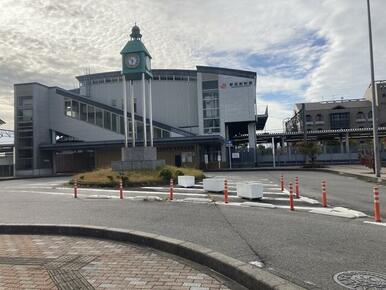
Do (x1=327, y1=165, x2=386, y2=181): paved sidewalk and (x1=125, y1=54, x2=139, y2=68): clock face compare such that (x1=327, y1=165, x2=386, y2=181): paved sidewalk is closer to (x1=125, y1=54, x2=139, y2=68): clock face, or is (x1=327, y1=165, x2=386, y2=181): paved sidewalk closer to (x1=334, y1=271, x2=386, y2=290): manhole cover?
(x1=125, y1=54, x2=139, y2=68): clock face

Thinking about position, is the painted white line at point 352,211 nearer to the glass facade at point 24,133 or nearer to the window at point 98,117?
the window at point 98,117

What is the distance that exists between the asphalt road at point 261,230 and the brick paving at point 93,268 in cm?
111

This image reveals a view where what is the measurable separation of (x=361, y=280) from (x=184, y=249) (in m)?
2.84

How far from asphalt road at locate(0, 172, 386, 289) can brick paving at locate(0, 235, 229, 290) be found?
111cm

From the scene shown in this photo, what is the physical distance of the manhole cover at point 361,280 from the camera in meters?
4.88

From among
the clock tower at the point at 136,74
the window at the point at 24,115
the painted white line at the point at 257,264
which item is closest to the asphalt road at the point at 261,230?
the painted white line at the point at 257,264

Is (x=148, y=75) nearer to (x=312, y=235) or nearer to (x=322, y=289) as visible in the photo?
(x=312, y=235)

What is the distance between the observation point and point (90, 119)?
5422 centimetres

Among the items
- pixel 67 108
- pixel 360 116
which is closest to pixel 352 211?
pixel 67 108

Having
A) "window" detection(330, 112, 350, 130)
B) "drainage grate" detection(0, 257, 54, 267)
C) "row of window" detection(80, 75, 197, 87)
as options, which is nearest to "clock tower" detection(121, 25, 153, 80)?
→ "drainage grate" detection(0, 257, 54, 267)

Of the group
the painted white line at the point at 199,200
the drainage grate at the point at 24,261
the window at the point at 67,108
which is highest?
the window at the point at 67,108

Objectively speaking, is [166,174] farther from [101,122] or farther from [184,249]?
[101,122]

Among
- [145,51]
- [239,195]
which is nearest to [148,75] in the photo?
[145,51]

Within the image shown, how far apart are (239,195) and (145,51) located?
53.0 ft
